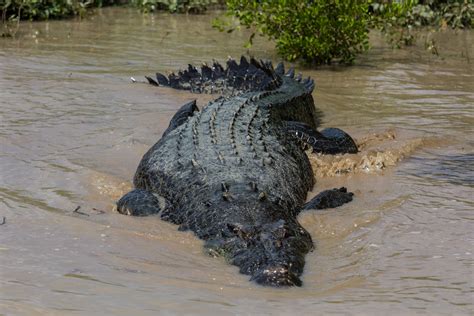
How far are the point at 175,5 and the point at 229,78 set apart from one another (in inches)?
249

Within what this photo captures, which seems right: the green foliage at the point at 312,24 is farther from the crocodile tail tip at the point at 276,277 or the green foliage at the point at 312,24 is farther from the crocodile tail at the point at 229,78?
the crocodile tail tip at the point at 276,277

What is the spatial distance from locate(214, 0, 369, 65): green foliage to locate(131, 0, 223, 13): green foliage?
14.2ft

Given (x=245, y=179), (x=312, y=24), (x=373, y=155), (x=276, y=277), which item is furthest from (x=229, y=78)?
(x=276, y=277)

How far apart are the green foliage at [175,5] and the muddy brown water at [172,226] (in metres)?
3.39

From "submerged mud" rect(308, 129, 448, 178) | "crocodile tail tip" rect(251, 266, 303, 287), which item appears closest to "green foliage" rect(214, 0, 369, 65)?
"submerged mud" rect(308, 129, 448, 178)

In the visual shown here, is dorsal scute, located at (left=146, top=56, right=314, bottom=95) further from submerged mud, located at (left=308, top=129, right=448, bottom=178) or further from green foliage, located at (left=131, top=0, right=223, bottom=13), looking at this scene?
green foliage, located at (left=131, top=0, right=223, bottom=13)

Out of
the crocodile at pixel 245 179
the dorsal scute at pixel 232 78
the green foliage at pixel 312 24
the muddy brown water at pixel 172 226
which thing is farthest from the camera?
the green foliage at pixel 312 24

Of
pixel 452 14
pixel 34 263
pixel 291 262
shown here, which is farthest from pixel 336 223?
pixel 452 14

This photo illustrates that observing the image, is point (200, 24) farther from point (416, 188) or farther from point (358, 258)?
point (358, 258)

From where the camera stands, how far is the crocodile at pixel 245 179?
498cm

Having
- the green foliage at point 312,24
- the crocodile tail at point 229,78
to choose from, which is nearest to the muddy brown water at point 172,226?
the crocodile tail at point 229,78

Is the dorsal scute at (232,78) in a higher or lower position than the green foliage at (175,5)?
lower

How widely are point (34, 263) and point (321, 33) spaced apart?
22.2 feet

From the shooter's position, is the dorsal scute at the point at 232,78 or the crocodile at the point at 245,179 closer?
the crocodile at the point at 245,179
